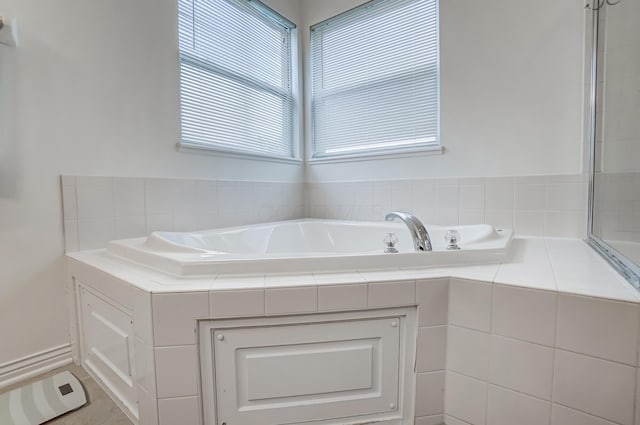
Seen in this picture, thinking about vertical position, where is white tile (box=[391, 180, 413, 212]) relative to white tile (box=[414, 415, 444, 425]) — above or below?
above

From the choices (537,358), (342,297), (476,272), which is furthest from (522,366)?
(342,297)

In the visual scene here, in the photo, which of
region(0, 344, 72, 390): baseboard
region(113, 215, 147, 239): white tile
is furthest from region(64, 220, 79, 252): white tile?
region(0, 344, 72, 390): baseboard

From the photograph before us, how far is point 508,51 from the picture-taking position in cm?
180

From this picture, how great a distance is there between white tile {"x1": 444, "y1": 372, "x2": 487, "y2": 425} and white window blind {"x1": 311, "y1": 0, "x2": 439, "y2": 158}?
156 centimetres

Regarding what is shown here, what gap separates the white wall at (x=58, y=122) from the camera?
1256 millimetres

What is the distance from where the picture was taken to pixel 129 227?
1612 mm

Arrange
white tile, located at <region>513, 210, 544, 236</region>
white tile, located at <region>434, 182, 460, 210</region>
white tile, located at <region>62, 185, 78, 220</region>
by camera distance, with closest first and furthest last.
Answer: white tile, located at <region>62, 185, 78, 220</region>
white tile, located at <region>513, 210, 544, 236</region>
white tile, located at <region>434, 182, 460, 210</region>

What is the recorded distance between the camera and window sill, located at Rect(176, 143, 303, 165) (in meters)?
1.88

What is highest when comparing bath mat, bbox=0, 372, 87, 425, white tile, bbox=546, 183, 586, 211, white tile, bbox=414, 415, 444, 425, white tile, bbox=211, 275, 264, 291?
white tile, bbox=546, 183, 586, 211

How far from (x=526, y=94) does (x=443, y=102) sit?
0.46 meters

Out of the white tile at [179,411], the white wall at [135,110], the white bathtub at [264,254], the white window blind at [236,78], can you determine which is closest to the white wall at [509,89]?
the white wall at [135,110]

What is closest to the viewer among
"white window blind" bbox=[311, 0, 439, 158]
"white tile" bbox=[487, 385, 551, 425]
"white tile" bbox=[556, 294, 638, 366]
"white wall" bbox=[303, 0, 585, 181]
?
"white tile" bbox=[556, 294, 638, 366]

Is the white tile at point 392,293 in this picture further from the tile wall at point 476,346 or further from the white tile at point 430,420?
the white tile at point 430,420

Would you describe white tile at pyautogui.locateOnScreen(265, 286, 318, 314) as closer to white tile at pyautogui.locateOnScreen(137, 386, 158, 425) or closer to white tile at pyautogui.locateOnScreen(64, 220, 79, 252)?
white tile at pyautogui.locateOnScreen(137, 386, 158, 425)
